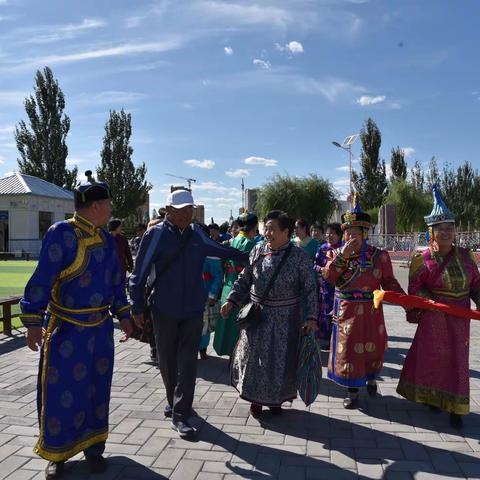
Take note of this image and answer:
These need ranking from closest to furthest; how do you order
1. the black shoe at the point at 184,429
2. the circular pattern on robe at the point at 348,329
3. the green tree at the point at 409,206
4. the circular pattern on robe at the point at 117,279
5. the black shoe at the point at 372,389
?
the circular pattern on robe at the point at 117,279 < the black shoe at the point at 184,429 < the circular pattern on robe at the point at 348,329 < the black shoe at the point at 372,389 < the green tree at the point at 409,206

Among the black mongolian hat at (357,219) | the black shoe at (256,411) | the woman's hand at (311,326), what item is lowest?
the black shoe at (256,411)

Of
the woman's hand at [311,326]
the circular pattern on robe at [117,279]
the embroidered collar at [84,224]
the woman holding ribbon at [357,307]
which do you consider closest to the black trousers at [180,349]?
the circular pattern on robe at [117,279]

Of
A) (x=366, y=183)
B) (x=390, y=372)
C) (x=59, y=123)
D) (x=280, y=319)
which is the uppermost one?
(x=59, y=123)

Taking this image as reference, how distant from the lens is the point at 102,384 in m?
3.55

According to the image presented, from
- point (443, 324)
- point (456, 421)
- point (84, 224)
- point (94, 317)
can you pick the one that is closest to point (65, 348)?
point (94, 317)

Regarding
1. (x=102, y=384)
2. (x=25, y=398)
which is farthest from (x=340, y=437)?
(x=25, y=398)

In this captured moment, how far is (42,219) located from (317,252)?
1275 inches

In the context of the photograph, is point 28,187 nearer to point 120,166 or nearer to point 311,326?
point 120,166

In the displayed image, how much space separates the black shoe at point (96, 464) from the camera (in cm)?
347

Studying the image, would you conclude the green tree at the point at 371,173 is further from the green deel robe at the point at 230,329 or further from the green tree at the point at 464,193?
the green deel robe at the point at 230,329

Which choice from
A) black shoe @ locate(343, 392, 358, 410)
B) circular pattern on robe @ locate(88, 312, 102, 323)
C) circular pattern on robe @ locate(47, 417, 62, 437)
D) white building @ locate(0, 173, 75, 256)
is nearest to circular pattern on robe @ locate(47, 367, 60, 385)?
circular pattern on robe @ locate(47, 417, 62, 437)

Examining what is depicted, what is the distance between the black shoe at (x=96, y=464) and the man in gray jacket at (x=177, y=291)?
2.45ft

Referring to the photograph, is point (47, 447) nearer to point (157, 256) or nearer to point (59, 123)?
point (157, 256)

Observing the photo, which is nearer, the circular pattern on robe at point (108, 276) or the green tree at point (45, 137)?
Answer: the circular pattern on robe at point (108, 276)
